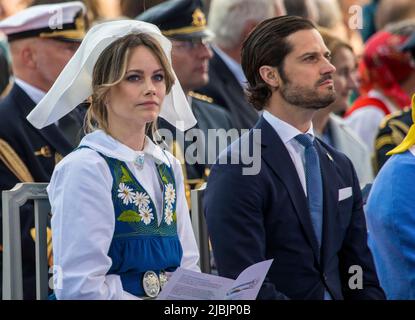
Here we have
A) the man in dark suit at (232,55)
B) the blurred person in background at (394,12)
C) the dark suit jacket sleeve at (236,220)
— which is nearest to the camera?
the dark suit jacket sleeve at (236,220)

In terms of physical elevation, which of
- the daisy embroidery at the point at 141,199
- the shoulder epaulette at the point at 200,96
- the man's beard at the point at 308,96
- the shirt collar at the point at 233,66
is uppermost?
the shirt collar at the point at 233,66

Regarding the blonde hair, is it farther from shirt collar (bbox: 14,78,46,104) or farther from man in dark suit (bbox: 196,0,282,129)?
man in dark suit (bbox: 196,0,282,129)

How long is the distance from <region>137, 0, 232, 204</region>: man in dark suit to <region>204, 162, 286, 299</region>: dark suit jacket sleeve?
3.29 feet

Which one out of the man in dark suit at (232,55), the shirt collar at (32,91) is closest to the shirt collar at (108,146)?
the shirt collar at (32,91)

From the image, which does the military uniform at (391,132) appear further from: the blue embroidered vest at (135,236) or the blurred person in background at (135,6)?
the blue embroidered vest at (135,236)

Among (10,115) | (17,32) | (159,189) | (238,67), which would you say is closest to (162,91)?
(159,189)

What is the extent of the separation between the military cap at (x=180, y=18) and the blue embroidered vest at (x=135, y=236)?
164 centimetres

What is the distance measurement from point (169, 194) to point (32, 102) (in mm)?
1343

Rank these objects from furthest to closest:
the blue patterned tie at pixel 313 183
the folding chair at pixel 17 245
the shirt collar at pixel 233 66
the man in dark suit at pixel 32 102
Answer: the shirt collar at pixel 233 66
the man in dark suit at pixel 32 102
the blue patterned tie at pixel 313 183
the folding chair at pixel 17 245

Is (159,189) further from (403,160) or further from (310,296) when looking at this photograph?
(403,160)

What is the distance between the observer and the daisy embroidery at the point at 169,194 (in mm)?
3824

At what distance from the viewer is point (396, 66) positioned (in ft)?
22.4

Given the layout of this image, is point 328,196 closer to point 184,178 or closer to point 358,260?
point 358,260

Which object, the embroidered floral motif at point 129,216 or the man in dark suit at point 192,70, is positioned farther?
the man in dark suit at point 192,70
